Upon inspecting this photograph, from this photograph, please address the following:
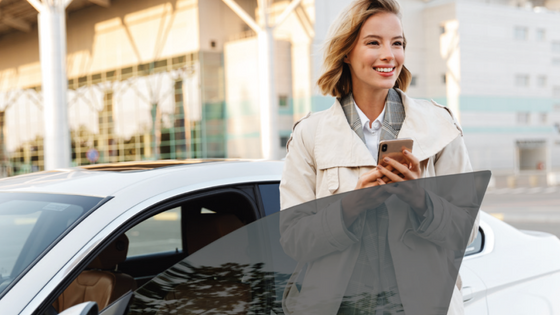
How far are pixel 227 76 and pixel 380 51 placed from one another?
30.2 meters

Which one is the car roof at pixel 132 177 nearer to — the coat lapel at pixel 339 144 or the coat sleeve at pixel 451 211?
the coat lapel at pixel 339 144

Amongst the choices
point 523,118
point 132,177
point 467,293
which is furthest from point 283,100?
point 132,177

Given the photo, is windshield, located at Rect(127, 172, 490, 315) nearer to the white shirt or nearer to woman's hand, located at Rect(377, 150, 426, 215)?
woman's hand, located at Rect(377, 150, 426, 215)

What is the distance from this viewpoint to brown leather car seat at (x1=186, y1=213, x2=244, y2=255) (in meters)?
2.28

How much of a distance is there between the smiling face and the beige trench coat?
0.38ft

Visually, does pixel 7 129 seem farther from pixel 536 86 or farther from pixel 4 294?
pixel 4 294

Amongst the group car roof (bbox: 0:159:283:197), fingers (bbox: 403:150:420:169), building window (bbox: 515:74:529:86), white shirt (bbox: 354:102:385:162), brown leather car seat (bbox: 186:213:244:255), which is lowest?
brown leather car seat (bbox: 186:213:244:255)

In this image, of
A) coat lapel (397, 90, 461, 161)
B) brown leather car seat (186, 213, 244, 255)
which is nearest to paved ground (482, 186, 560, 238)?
brown leather car seat (186, 213, 244, 255)

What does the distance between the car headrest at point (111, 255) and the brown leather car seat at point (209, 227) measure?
1.06 ft

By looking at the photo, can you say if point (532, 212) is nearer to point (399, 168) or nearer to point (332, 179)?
point (332, 179)

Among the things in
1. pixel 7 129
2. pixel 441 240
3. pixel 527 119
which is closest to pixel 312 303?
pixel 441 240

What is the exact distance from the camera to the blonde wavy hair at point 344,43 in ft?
5.07

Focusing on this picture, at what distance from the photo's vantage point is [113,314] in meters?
1.54

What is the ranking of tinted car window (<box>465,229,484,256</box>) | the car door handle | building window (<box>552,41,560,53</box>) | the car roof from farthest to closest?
building window (<box>552,41,560,53</box>) < tinted car window (<box>465,229,484,256</box>) < the car door handle < the car roof
